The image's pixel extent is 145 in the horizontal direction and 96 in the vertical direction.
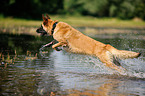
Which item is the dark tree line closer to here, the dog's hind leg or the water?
the water

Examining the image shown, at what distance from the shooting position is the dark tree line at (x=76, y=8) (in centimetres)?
3395

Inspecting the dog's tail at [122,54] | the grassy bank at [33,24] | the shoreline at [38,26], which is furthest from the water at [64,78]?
the grassy bank at [33,24]

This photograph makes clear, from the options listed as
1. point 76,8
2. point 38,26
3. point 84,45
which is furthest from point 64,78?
point 76,8

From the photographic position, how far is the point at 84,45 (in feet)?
26.1

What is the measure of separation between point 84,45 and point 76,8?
53742 mm

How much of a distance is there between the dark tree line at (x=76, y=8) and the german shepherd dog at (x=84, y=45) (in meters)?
24.1

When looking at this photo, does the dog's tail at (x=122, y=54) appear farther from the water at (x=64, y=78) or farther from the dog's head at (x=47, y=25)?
the dog's head at (x=47, y=25)

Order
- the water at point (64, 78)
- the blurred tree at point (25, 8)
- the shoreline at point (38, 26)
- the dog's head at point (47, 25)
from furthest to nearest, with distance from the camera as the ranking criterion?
the blurred tree at point (25, 8), the shoreline at point (38, 26), the dog's head at point (47, 25), the water at point (64, 78)

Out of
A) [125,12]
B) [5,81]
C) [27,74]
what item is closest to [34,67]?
[27,74]

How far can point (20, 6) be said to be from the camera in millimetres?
34594

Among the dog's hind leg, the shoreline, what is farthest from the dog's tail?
the shoreline

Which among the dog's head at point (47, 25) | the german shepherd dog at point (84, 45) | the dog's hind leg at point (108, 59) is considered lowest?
the dog's hind leg at point (108, 59)

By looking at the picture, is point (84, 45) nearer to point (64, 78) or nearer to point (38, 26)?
point (64, 78)

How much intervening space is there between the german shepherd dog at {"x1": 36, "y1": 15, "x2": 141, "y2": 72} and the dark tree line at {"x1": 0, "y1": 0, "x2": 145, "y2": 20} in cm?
2407
